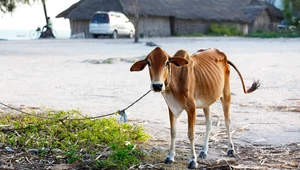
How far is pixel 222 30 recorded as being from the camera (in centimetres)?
5412

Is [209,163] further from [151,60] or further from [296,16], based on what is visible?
[296,16]

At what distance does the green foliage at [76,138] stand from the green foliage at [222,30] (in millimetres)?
46178

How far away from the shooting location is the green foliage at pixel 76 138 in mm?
6574

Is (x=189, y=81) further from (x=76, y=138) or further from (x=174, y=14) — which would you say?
(x=174, y=14)

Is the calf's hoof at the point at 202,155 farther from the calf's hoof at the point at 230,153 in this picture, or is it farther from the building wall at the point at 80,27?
the building wall at the point at 80,27

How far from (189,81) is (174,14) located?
149 feet

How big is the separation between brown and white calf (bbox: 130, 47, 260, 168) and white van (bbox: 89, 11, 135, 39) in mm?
34884

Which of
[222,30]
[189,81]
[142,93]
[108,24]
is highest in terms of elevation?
[189,81]

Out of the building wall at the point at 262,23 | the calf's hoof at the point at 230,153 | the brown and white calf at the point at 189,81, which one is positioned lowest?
the building wall at the point at 262,23

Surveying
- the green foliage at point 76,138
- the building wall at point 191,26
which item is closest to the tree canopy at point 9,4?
the building wall at point 191,26

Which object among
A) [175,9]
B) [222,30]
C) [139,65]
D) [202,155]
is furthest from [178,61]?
[222,30]

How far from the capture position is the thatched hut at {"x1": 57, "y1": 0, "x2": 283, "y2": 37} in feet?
159

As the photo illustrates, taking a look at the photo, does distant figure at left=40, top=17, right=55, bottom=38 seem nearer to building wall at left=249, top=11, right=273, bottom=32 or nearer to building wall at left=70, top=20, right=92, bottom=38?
building wall at left=70, top=20, right=92, bottom=38

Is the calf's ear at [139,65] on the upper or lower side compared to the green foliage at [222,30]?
upper
